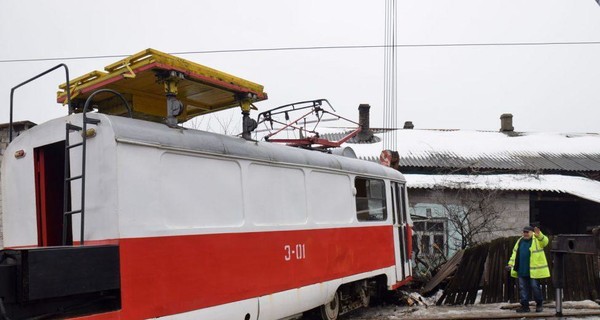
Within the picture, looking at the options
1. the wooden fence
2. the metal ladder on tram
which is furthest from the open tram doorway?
the wooden fence

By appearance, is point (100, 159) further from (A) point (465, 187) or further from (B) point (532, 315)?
(A) point (465, 187)

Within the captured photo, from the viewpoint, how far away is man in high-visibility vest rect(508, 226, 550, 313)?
28.8 ft

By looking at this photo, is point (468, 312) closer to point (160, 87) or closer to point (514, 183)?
point (160, 87)

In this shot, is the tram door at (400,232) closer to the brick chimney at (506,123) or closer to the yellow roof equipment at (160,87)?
the yellow roof equipment at (160,87)

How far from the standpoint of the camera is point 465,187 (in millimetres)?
15492

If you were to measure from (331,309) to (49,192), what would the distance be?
4.13m

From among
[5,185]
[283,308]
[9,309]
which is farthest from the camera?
[283,308]

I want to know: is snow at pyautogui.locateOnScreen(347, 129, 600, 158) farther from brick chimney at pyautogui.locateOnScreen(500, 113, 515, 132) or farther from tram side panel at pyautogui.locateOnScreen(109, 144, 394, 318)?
tram side panel at pyautogui.locateOnScreen(109, 144, 394, 318)

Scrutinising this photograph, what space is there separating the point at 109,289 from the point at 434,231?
12.8 meters

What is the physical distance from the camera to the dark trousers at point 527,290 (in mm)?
8719

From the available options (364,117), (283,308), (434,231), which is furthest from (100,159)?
(364,117)

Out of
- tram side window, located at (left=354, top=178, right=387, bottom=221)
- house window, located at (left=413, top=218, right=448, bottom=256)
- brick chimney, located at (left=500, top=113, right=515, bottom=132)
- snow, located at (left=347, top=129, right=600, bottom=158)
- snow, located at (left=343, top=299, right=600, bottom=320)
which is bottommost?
snow, located at (left=343, top=299, right=600, bottom=320)

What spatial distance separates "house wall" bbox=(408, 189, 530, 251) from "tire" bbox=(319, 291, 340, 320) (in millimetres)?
8842

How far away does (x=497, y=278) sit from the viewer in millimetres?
9898
